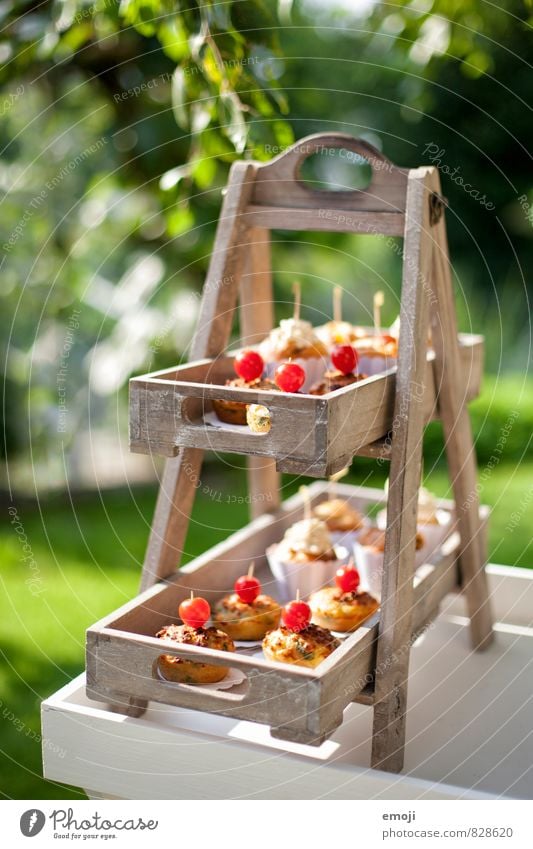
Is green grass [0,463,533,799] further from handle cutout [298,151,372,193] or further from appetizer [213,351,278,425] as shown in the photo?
handle cutout [298,151,372,193]

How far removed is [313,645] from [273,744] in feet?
0.54

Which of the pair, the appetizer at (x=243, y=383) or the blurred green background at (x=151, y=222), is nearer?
the appetizer at (x=243, y=383)

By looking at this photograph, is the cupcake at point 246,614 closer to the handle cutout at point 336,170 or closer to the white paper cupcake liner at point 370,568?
the white paper cupcake liner at point 370,568

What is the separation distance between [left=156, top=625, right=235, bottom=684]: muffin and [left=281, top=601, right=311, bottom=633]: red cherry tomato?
102 millimetres

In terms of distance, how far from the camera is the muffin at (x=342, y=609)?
1.76 metres

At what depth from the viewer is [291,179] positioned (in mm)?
1752

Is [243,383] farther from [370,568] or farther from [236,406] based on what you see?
[370,568]

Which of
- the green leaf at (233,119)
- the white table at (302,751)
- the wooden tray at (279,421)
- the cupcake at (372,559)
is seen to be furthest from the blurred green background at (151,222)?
the white table at (302,751)

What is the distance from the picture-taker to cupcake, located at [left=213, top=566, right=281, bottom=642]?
1.75m

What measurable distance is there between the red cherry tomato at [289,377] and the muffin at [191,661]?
41 cm

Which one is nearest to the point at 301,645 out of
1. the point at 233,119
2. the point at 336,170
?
the point at 233,119

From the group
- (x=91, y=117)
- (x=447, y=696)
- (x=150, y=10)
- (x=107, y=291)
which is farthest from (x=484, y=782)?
(x=91, y=117)

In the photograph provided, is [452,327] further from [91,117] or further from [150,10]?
[91,117]

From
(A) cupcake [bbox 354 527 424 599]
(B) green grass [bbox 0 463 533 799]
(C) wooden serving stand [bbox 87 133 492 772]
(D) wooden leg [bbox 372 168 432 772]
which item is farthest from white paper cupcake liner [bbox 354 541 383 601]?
(B) green grass [bbox 0 463 533 799]
